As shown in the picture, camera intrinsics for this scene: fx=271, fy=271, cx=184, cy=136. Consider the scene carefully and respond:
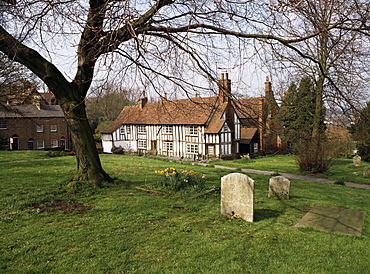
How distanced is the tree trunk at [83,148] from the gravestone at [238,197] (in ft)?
15.1

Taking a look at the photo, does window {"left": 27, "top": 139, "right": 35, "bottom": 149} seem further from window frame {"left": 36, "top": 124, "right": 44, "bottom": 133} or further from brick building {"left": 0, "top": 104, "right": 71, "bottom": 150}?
window frame {"left": 36, "top": 124, "right": 44, "bottom": 133}

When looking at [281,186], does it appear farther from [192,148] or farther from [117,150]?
[117,150]

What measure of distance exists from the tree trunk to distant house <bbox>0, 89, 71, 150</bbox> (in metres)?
35.3

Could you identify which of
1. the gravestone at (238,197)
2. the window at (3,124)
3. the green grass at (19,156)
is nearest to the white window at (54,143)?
the window at (3,124)

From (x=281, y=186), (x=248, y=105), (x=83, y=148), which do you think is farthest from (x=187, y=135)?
(x=248, y=105)

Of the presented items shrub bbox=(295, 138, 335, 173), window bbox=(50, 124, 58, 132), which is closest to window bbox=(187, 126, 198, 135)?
shrub bbox=(295, 138, 335, 173)

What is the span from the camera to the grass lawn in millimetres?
4598

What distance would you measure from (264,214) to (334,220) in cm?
186

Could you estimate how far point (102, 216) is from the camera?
6.91m

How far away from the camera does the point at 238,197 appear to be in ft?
23.8

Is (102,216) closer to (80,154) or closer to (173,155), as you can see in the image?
(80,154)

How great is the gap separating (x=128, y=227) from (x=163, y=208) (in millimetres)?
1681

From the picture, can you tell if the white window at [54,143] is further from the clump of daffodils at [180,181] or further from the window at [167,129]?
the clump of daffodils at [180,181]

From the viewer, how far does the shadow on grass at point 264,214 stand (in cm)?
743
